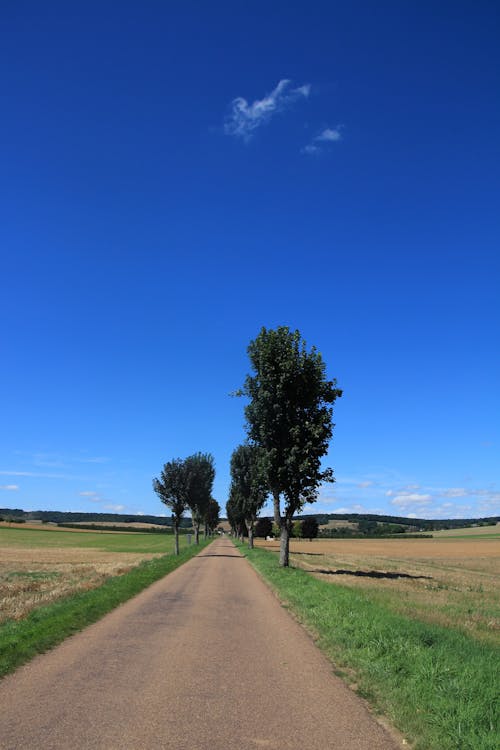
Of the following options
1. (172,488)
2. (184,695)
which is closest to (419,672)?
(184,695)

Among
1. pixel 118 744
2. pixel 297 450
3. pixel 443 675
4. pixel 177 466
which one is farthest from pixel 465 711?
pixel 177 466

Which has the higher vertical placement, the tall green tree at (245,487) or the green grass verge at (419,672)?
the tall green tree at (245,487)

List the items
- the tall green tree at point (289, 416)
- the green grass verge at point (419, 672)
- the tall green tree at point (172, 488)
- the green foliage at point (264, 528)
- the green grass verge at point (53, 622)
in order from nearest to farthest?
the green grass verge at point (419, 672) → the green grass verge at point (53, 622) → the tall green tree at point (289, 416) → the tall green tree at point (172, 488) → the green foliage at point (264, 528)

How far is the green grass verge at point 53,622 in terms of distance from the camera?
Answer: 9566 millimetres

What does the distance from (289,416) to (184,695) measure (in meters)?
25.4

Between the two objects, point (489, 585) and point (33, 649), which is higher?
point (33, 649)

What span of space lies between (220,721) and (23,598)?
16.2m

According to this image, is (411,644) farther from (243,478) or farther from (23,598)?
(243,478)

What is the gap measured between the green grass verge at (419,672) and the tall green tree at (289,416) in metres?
17.4

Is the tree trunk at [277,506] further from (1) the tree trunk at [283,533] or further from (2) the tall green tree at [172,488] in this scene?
(2) the tall green tree at [172,488]

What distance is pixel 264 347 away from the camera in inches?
1286

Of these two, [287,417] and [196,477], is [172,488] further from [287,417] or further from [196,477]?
[287,417]

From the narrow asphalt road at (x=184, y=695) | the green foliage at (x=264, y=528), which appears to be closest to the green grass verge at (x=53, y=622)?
the narrow asphalt road at (x=184, y=695)

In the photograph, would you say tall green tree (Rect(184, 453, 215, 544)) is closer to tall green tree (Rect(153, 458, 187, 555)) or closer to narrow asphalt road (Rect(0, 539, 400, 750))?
tall green tree (Rect(153, 458, 187, 555))
